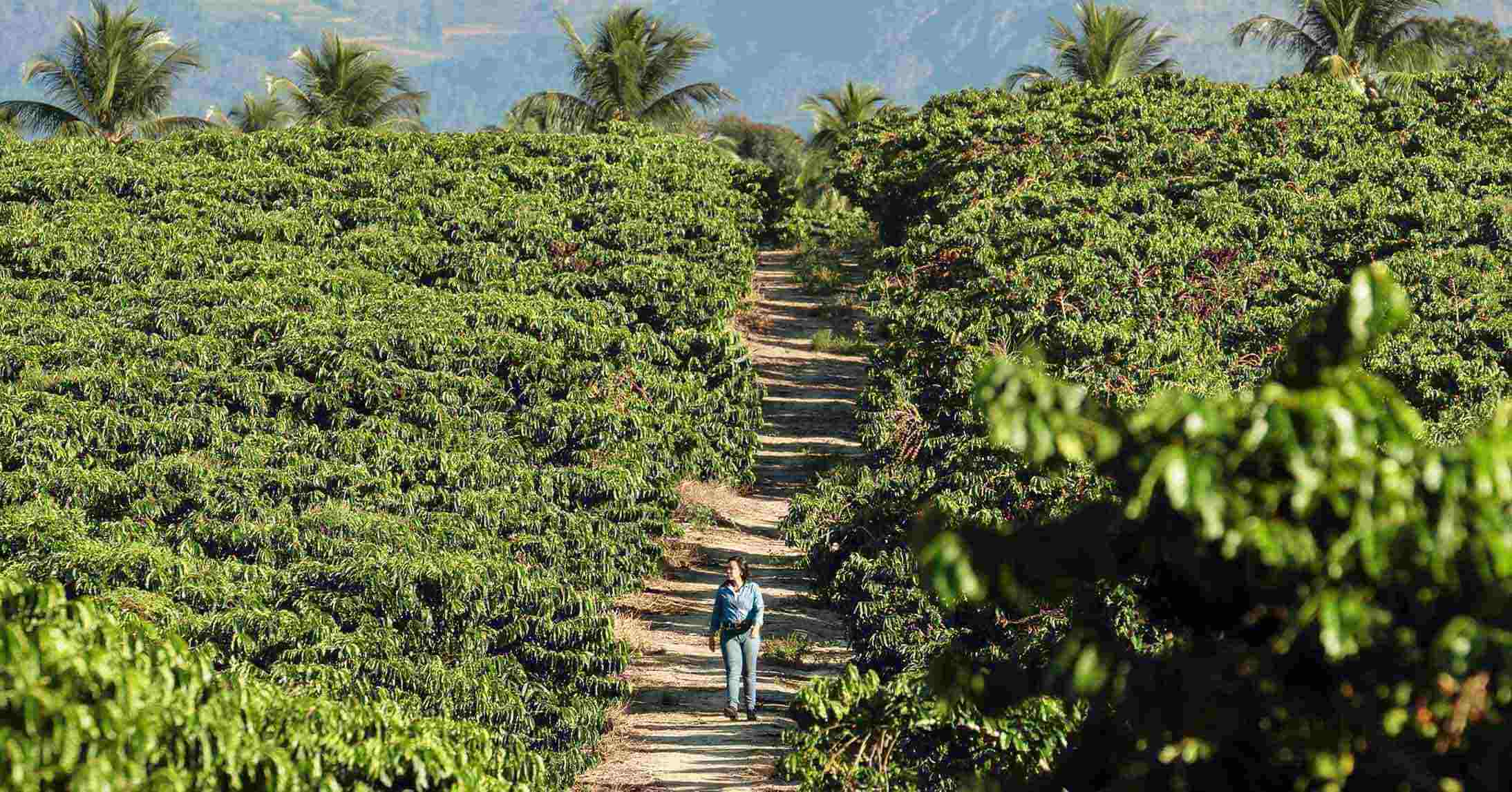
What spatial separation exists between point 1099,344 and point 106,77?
75.5 ft

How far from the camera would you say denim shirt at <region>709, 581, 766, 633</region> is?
12227 mm

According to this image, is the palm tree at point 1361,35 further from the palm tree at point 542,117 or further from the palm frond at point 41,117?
the palm frond at point 41,117

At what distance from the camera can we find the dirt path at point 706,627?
471 inches

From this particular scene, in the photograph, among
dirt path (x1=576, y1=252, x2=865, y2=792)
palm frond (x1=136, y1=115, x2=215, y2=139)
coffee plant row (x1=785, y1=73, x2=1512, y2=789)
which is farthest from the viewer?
palm frond (x1=136, y1=115, x2=215, y2=139)

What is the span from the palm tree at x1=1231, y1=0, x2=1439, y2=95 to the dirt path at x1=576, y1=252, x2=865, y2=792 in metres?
12.9

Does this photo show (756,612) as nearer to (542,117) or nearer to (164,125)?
(164,125)

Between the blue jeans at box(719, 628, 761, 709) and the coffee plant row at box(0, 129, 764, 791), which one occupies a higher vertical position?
the coffee plant row at box(0, 129, 764, 791)

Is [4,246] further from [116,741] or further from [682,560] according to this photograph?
[116,741]

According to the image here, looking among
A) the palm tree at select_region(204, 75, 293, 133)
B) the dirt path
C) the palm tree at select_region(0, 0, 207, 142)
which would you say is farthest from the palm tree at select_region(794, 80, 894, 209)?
the palm tree at select_region(0, 0, 207, 142)

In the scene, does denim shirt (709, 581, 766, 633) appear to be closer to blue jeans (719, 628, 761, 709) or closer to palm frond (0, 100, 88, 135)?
blue jeans (719, 628, 761, 709)

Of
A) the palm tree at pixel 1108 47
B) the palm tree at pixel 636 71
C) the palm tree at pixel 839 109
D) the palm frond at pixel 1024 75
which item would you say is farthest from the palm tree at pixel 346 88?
the palm tree at pixel 1108 47

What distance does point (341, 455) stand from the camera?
1186 centimetres

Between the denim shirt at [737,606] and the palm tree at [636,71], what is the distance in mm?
19925

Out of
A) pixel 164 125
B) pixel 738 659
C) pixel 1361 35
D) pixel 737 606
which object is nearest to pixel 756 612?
pixel 737 606
